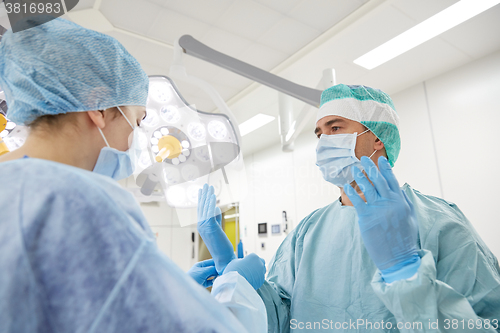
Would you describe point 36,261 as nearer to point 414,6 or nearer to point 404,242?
point 404,242

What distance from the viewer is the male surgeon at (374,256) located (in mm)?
849

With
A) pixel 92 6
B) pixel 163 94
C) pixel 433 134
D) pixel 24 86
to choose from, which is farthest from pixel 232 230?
pixel 24 86

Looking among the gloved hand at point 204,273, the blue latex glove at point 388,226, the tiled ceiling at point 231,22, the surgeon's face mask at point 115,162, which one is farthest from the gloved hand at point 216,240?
the tiled ceiling at point 231,22

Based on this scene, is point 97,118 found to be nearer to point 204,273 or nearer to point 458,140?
point 204,273

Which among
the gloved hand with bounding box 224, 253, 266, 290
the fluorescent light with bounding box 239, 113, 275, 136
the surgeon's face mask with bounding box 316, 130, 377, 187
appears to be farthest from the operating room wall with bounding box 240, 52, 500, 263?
the gloved hand with bounding box 224, 253, 266, 290

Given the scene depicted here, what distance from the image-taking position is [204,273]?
1351 mm

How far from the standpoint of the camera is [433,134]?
3424 mm

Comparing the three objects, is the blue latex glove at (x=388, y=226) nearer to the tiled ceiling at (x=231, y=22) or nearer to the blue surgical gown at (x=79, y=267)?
the blue surgical gown at (x=79, y=267)

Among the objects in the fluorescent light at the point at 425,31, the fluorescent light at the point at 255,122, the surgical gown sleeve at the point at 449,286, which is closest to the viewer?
the surgical gown sleeve at the point at 449,286

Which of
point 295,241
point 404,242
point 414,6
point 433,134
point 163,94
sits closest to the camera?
point 404,242

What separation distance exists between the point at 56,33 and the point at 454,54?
11.5ft

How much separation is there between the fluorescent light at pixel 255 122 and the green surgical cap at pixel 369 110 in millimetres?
2815

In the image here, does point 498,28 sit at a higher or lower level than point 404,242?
higher

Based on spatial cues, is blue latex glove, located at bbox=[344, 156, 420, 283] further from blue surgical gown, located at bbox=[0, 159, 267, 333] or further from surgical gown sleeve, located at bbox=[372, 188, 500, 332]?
blue surgical gown, located at bbox=[0, 159, 267, 333]
